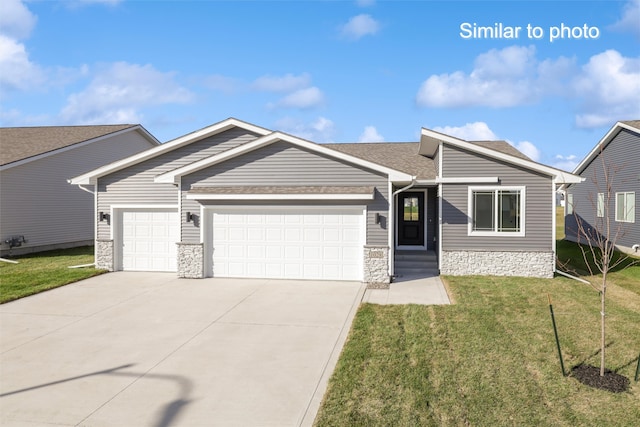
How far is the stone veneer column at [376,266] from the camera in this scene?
1173 centimetres

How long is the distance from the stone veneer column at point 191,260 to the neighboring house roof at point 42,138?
9.94 metres

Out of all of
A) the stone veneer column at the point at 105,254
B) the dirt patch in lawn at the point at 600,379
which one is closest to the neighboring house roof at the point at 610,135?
the dirt patch in lawn at the point at 600,379

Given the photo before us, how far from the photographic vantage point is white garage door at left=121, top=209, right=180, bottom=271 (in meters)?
14.1

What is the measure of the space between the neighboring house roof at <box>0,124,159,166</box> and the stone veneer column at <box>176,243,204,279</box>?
994 centimetres

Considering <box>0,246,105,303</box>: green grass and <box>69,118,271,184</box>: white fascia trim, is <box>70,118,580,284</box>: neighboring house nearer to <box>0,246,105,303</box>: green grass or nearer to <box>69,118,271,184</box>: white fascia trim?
<box>69,118,271,184</box>: white fascia trim

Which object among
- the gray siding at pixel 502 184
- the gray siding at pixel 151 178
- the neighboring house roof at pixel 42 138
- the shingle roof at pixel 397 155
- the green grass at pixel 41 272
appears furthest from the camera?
the neighboring house roof at pixel 42 138

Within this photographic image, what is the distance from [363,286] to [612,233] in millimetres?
15748

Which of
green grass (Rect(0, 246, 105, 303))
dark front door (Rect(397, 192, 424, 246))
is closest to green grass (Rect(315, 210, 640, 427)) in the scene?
dark front door (Rect(397, 192, 424, 246))

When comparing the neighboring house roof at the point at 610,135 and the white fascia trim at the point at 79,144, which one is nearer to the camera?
the white fascia trim at the point at 79,144

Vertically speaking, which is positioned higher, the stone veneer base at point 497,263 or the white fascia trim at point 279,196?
the white fascia trim at point 279,196

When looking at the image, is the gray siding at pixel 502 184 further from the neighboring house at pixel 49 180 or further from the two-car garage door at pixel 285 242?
the neighboring house at pixel 49 180

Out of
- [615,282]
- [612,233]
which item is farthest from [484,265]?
[612,233]

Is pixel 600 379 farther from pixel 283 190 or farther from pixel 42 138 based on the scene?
pixel 42 138

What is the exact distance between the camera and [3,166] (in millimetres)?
16953
